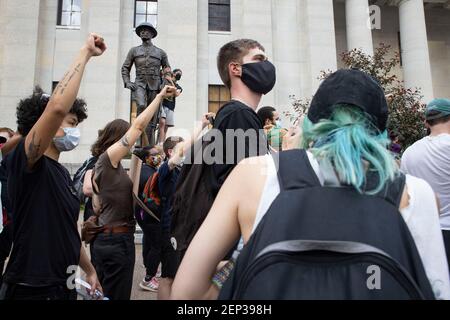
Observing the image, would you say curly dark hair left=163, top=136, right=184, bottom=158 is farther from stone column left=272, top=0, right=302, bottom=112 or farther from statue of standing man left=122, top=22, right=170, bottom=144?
stone column left=272, top=0, right=302, bottom=112

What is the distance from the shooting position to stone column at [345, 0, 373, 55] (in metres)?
21.6

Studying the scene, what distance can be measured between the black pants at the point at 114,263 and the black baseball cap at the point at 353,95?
280 cm

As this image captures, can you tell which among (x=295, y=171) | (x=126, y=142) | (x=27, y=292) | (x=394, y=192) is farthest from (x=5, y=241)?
(x=394, y=192)

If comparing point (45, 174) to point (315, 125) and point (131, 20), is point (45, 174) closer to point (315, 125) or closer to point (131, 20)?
point (315, 125)

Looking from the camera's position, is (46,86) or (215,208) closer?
(215,208)

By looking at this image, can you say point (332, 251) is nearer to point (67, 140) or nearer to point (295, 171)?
point (295, 171)

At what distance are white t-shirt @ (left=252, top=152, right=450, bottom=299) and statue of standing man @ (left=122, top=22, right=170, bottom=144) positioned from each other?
716 centimetres

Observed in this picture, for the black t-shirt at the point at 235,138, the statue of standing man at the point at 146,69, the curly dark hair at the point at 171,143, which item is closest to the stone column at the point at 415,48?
the statue of standing man at the point at 146,69

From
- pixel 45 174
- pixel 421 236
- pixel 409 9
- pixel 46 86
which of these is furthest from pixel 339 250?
pixel 409 9

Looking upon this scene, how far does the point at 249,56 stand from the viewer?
2.91 metres

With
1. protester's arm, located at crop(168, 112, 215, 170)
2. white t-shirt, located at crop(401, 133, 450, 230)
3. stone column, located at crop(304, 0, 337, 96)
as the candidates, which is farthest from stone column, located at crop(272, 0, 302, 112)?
protester's arm, located at crop(168, 112, 215, 170)
